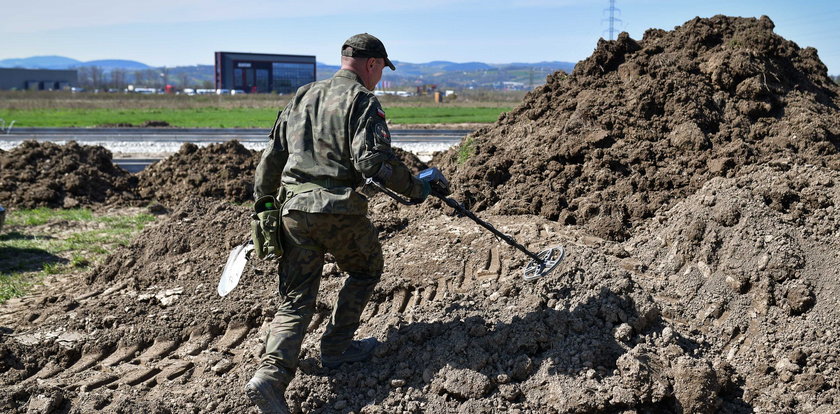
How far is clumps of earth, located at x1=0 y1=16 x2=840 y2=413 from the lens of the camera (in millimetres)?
4293

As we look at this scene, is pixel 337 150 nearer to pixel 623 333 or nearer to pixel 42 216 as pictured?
A: pixel 623 333

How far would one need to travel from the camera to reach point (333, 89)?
411 centimetres

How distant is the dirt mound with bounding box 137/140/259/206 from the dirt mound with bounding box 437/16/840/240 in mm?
3976

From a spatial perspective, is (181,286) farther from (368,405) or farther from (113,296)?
A: (368,405)

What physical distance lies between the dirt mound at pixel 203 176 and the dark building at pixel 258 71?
7558cm

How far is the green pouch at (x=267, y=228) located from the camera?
13.5 ft

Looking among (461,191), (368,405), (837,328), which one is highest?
(461,191)

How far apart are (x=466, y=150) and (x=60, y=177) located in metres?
7.06

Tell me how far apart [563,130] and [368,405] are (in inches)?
172

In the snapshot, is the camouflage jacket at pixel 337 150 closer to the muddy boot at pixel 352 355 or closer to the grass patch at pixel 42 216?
the muddy boot at pixel 352 355

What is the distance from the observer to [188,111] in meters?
43.3

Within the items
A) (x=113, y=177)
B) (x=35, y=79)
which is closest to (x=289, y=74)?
(x=35, y=79)

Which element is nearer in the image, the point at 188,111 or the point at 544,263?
the point at 544,263

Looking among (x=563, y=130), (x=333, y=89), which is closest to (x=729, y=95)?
(x=563, y=130)
